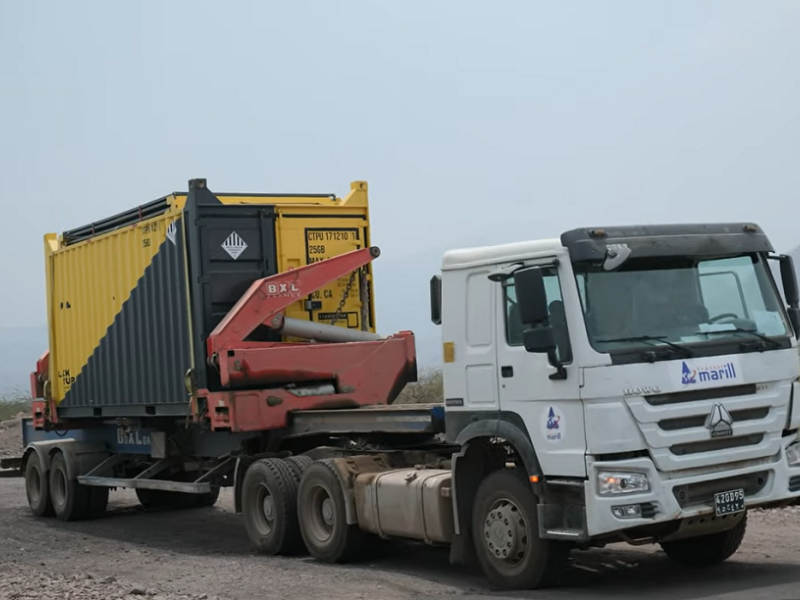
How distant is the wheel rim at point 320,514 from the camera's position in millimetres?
11984

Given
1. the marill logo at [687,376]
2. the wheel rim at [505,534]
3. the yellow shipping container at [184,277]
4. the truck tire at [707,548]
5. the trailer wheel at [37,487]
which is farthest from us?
the trailer wheel at [37,487]

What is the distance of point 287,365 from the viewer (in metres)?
13.5

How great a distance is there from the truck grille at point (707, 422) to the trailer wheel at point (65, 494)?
395 inches

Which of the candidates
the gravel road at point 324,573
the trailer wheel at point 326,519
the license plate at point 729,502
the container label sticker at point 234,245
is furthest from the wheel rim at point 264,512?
the license plate at point 729,502

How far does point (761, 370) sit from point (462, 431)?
2.28m

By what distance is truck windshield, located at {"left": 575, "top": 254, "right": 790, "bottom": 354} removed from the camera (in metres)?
9.31

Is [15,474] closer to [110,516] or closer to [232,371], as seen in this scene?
[110,516]

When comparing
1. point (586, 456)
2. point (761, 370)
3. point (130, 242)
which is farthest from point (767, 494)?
point (130, 242)

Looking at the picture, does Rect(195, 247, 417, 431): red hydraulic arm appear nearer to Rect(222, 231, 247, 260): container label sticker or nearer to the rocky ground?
Rect(222, 231, 247, 260): container label sticker

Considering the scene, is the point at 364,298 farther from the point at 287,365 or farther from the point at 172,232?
the point at 172,232

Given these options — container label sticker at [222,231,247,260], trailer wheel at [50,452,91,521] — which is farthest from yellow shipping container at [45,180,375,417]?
trailer wheel at [50,452,91,521]

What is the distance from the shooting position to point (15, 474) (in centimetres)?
1922

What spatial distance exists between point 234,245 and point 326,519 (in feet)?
11.3

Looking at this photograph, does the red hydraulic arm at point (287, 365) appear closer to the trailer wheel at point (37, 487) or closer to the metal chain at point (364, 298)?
the metal chain at point (364, 298)
